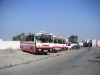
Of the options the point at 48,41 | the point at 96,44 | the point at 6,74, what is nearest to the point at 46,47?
the point at 48,41

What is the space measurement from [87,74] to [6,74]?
4845 mm

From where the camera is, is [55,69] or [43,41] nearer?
[55,69]

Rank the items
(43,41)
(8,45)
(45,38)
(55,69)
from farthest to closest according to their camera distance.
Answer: (8,45) → (45,38) → (43,41) → (55,69)

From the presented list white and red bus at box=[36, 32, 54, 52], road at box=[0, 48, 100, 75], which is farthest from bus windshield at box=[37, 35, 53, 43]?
road at box=[0, 48, 100, 75]

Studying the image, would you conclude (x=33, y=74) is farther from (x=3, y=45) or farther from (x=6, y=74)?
(x=3, y=45)

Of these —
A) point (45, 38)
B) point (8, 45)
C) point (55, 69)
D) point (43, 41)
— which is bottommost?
point (55, 69)

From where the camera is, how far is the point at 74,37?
17750 centimetres

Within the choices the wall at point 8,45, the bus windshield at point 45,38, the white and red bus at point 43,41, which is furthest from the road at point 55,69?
the wall at point 8,45

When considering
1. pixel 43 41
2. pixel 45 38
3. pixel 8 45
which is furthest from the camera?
pixel 8 45

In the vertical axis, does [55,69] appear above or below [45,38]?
below

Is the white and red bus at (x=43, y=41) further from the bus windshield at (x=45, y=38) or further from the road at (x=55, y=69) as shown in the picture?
the road at (x=55, y=69)

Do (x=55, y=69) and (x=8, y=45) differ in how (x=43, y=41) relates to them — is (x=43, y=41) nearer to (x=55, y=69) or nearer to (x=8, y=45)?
(x=55, y=69)

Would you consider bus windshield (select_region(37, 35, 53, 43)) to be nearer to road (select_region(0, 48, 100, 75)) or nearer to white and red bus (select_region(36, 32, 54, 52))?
white and red bus (select_region(36, 32, 54, 52))

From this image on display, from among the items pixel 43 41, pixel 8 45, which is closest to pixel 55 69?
pixel 43 41
